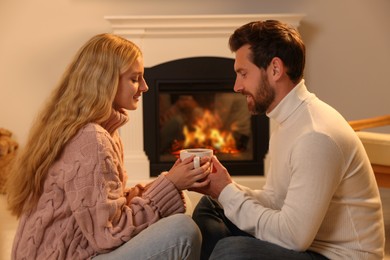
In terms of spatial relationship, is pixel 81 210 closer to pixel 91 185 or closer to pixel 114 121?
pixel 91 185

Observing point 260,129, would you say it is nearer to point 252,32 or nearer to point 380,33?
point 380,33

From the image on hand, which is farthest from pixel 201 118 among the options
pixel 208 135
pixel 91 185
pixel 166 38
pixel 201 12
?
pixel 91 185

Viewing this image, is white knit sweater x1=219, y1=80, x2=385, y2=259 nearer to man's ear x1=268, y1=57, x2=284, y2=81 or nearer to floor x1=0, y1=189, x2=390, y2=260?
man's ear x1=268, y1=57, x2=284, y2=81

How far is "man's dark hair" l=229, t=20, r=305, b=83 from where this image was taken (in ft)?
5.74

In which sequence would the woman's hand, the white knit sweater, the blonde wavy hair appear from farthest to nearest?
1. the woman's hand
2. the blonde wavy hair
3. the white knit sweater

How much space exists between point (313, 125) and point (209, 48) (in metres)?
2.56

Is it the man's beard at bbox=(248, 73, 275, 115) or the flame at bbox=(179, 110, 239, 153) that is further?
the flame at bbox=(179, 110, 239, 153)

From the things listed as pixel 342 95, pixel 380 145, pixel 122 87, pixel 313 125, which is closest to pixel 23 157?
pixel 122 87

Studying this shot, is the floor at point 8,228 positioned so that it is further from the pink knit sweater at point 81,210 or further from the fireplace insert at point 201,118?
the pink knit sweater at point 81,210

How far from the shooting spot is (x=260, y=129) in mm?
4195

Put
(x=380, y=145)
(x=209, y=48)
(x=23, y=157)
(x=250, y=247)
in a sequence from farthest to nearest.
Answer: (x=209, y=48), (x=380, y=145), (x=23, y=157), (x=250, y=247)

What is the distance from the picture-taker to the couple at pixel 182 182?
156cm

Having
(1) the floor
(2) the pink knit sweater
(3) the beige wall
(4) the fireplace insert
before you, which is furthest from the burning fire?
(2) the pink knit sweater

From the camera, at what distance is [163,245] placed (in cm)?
158
